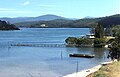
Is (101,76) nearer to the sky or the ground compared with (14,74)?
nearer to the sky

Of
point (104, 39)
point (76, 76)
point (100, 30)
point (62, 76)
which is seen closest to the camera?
point (76, 76)

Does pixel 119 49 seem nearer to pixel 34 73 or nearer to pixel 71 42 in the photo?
pixel 34 73

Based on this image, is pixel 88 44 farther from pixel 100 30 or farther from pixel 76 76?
pixel 76 76

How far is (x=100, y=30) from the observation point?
102 m

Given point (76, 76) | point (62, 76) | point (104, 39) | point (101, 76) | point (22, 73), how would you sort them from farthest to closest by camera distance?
point (104, 39)
point (22, 73)
point (62, 76)
point (76, 76)
point (101, 76)

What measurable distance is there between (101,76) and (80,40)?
78423 mm

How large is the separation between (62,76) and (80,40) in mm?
60119

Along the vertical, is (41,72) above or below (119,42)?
below

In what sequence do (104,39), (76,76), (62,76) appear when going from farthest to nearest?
1. (104,39)
2. (62,76)
3. (76,76)

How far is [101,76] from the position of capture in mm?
19125

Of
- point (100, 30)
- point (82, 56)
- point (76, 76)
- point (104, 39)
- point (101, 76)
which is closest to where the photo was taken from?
point (101, 76)

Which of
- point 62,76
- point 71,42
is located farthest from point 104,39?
point 62,76

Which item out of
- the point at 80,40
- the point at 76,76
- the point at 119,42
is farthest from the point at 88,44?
the point at 76,76

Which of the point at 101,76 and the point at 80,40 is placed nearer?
the point at 101,76
